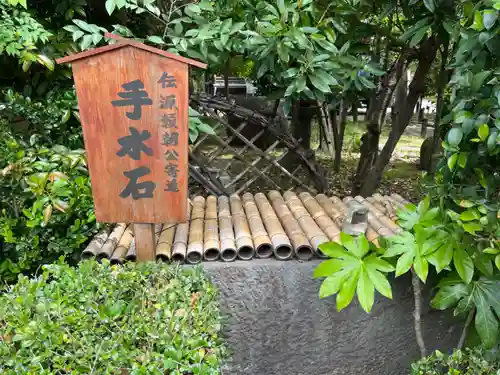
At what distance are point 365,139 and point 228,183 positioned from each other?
7.66ft

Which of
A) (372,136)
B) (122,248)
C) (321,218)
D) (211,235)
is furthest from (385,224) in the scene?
(372,136)

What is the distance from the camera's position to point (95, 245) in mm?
2896

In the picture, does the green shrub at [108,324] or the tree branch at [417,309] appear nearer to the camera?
the green shrub at [108,324]

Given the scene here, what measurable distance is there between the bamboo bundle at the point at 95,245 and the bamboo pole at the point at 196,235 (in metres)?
0.65

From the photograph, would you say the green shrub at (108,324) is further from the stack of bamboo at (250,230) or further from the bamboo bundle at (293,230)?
the bamboo bundle at (293,230)

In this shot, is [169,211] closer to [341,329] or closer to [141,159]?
[141,159]

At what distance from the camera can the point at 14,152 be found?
9.48ft

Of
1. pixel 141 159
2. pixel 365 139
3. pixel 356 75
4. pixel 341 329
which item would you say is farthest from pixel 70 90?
pixel 365 139

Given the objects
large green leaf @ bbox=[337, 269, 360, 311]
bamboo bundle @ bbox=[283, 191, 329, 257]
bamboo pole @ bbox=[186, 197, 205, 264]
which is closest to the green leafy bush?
bamboo pole @ bbox=[186, 197, 205, 264]

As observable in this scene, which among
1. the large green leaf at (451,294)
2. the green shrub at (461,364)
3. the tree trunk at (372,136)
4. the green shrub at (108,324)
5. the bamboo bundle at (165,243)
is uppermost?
the tree trunk at (372,136)

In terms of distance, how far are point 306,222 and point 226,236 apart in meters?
0.71

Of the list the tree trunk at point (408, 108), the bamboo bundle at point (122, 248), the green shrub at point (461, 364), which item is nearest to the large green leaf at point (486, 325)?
the green shrub at point (461, 364)

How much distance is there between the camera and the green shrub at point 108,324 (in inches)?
69.5

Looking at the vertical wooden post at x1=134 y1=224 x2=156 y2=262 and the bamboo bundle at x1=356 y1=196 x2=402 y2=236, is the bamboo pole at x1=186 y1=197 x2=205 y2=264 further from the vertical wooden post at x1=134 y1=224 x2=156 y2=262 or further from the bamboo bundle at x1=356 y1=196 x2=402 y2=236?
the bamboo bundle at x1=356 y1=196 x2=402 y2=236
